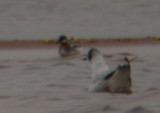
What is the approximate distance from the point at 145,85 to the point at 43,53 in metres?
6.09

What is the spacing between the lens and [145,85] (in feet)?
30.3

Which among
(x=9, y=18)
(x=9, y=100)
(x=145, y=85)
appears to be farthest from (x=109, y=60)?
(x=9, y=18)

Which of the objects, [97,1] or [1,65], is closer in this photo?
[1,65]

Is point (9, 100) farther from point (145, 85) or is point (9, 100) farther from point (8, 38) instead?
point (8, 38)

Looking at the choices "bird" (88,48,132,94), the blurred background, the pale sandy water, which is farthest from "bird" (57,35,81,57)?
"bird" (88,48,132,94)

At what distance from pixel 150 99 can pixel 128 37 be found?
10374 mm

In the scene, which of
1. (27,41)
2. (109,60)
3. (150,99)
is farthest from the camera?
(27,41)

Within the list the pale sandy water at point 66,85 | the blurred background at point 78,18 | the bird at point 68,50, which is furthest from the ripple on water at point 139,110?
the blurred background at point 78,18

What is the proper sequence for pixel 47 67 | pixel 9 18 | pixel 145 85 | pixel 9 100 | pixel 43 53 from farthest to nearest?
pixel 9 18 → pixel 43 53 → pixel 47 67 → pixel 145 85 → pixel 9 100

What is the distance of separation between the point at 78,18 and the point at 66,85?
9834mm

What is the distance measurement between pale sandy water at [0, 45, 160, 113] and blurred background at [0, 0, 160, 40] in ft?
7.64

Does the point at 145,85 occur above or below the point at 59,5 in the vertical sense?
below

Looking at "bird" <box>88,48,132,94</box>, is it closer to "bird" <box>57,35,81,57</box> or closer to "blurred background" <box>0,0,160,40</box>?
"bird" <box>57,35,81,57</box>

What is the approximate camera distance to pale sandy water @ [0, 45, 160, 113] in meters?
6.90
